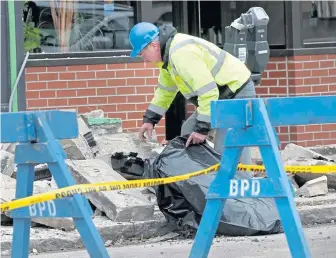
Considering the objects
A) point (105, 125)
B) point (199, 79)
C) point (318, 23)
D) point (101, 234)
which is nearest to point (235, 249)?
point (101, 234)

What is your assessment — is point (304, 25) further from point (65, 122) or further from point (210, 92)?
point (65, 122)

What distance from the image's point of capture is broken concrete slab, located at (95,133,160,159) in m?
9.29

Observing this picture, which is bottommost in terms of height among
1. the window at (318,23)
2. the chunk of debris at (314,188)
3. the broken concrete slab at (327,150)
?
the chunk of debris at (314,188)

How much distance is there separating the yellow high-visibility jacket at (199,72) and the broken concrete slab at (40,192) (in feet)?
4.11

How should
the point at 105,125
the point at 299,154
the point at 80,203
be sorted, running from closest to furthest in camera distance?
the point at 80,203, the point at 299,154, the point at 105,125

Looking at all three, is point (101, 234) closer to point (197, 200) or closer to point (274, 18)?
point (197, 200)

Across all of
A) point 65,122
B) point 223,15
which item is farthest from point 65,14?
point 65,122

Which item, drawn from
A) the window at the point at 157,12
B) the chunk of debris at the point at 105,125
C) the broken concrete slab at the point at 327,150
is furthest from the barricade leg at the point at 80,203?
the window at the point at 157,12

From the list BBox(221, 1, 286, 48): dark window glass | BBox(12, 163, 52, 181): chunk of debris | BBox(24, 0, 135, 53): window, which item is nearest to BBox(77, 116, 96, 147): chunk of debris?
BBox(12, 163, 52, 181): chunk of debris

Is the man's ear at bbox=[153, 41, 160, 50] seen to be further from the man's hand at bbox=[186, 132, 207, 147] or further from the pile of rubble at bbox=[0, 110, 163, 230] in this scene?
the pile of rubble at bbox=[0, 110, 163, 230]

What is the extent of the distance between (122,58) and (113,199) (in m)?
3.00

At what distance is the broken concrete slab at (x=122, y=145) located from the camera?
929cm

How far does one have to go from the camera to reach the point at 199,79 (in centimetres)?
715

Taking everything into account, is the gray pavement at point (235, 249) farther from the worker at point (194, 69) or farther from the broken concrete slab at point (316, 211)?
the worker at point (194, 69)
